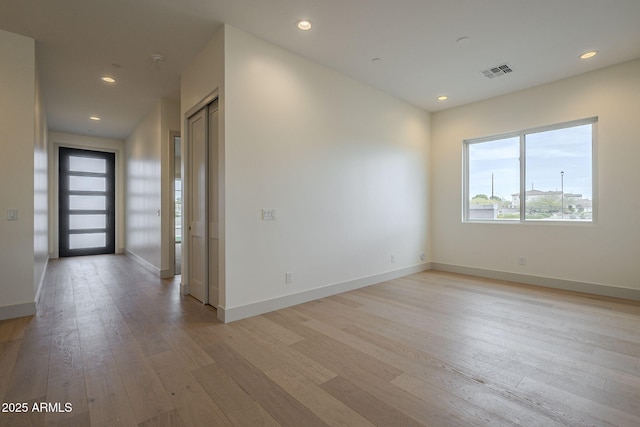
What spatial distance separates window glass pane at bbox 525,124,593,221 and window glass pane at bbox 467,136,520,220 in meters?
0.20

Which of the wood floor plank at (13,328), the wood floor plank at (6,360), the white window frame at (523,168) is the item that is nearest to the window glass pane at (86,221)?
the wood floor plank at (13,328)

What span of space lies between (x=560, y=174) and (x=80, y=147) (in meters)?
10.6

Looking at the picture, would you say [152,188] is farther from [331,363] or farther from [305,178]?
[331,363]

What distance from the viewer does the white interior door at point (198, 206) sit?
372cm

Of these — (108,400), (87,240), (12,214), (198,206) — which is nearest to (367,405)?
(108,400)

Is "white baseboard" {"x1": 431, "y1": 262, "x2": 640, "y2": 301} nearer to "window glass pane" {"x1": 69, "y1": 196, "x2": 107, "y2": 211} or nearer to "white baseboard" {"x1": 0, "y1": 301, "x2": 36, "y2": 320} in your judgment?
"white baseboard" {"x1": 0, "y1": 301, "x2": 36, "y2": 320}

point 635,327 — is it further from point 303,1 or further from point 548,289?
point 303,1

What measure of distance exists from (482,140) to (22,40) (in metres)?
6.80

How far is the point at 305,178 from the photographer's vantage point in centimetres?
384

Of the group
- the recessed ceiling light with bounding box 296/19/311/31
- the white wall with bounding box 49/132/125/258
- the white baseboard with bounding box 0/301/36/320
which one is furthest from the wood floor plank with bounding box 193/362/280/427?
the white wall with bounding box 49/132/125/258

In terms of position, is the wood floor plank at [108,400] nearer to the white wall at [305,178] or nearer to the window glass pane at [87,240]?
the white wall at [305,178]

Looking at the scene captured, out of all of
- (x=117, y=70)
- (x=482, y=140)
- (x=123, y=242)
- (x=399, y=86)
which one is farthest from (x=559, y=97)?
(x=123, y=242)

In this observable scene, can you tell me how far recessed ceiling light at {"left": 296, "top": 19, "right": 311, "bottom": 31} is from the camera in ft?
10.1

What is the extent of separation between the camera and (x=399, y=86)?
15.6 ft
